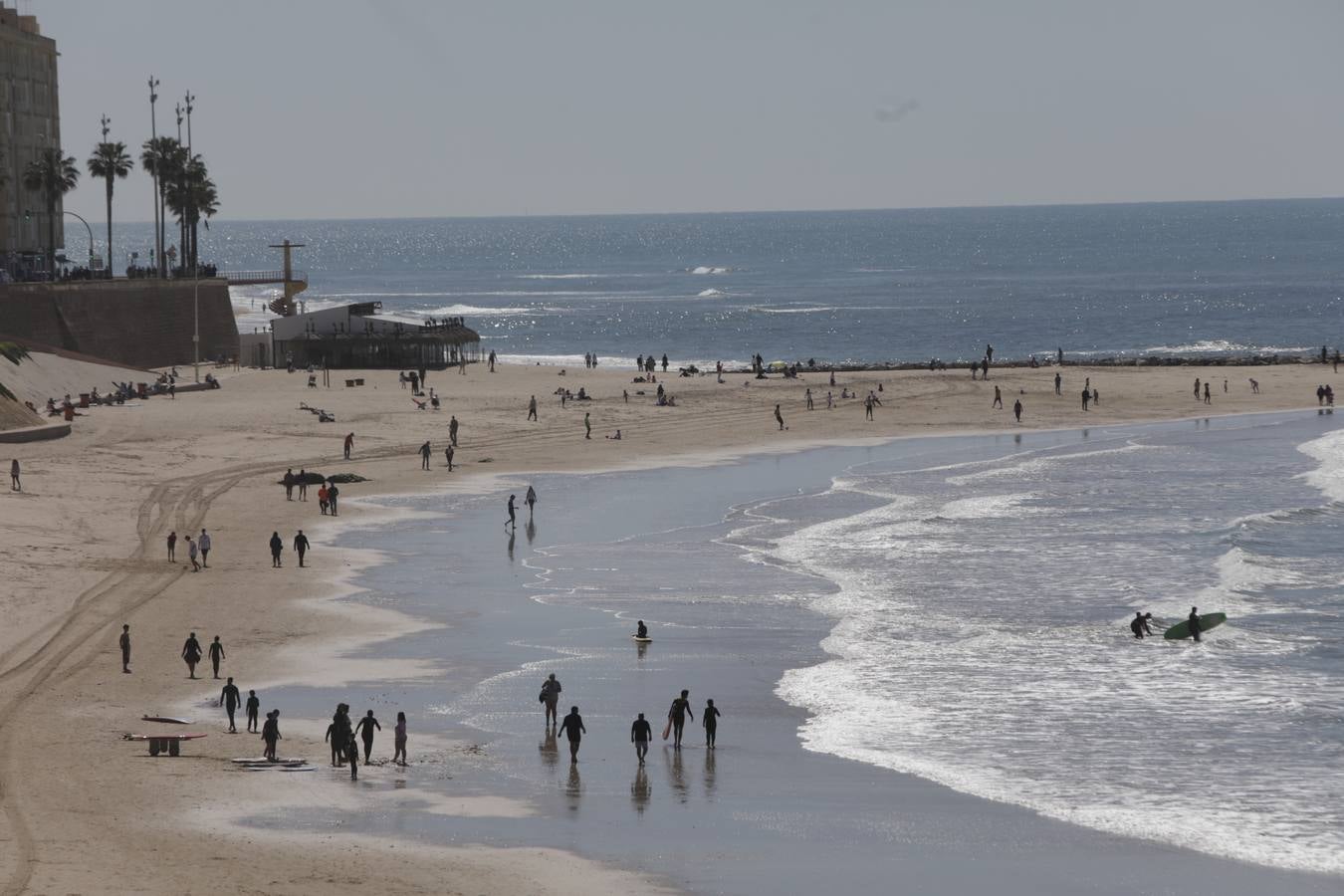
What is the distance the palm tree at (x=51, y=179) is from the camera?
88375mm

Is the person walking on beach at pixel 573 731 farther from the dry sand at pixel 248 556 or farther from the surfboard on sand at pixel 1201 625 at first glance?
the surfboard on sand at pixel 1201 625

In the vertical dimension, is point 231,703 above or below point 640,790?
above

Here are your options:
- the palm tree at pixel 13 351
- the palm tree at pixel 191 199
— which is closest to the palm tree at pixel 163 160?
the palm tree at pixel 191 199

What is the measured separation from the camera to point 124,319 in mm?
78500

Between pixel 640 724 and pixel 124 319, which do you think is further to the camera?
pixel 124 319

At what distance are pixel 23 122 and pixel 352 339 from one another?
2531 cm

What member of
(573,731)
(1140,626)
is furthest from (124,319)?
(573,731)

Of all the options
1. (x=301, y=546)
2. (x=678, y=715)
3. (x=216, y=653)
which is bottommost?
(x=678, y=715)

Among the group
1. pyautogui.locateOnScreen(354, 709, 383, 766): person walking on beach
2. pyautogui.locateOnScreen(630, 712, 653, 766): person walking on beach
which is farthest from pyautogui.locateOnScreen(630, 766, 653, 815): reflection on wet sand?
pyautogui.locateOnScreen(354, 709, 383, 766): person walking on beach

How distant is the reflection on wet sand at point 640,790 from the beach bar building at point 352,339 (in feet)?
202

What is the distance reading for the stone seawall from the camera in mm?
74188

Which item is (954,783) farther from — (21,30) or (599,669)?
(21,30)

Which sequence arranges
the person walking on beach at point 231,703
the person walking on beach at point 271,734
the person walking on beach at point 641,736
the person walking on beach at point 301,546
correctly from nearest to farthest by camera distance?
1. the person walking on beach at point 271,734
2. the person walking on beach at point 641,736
3. the person walking on beach at point 231,703
4. the person walking on beach at point 301,546

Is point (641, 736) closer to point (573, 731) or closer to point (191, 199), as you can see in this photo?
point (573, 731)
